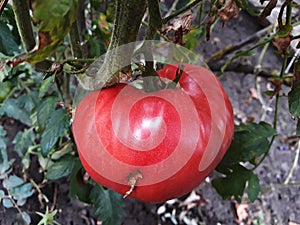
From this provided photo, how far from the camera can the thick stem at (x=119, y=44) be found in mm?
483

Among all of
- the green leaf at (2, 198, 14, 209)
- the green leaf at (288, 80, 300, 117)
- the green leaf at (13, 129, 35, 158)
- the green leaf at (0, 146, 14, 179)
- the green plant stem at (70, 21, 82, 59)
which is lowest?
the green leaf at (2, 198, 14, 209)

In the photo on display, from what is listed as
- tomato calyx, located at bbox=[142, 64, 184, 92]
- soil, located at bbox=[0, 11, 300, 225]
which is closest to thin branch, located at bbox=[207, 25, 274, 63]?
soil, located at bbox=[0, 11, 300, 225]

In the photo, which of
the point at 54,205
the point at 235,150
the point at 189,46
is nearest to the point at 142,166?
the point at 235,150

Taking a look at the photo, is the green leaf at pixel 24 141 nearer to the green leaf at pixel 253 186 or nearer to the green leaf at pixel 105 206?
the green leaf at pixel 105 206

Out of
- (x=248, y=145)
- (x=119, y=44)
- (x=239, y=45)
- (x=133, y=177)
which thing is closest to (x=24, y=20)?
(x=119, y=44)

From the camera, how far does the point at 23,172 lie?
3.43ft

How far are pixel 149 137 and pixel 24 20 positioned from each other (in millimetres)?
217

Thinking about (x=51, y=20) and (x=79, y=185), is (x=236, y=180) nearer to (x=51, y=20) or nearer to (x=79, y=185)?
(x=79, y=185)

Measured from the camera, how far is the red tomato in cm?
52

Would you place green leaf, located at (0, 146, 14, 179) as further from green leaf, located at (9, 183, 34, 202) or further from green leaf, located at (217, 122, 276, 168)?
green leaf, located at (217, 122, 276, 168)

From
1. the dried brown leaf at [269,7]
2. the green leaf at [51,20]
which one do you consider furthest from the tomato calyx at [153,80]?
the green leaf at [51,20]

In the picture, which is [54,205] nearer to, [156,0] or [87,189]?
[87,189]

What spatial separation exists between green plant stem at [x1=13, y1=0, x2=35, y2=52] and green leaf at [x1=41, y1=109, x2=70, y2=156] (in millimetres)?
220

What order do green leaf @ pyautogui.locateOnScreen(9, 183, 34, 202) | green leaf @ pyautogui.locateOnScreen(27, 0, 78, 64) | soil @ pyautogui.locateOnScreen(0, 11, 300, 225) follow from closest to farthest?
green leaf @ pyautogui.locateOnScreen(27, 0, 78, 64)
green leaf @ pyautogui.locateOnScreen(9, 183, 34, 202)
soil @ pyautogui.locateOnScreen(0, 11, 300, 225)
